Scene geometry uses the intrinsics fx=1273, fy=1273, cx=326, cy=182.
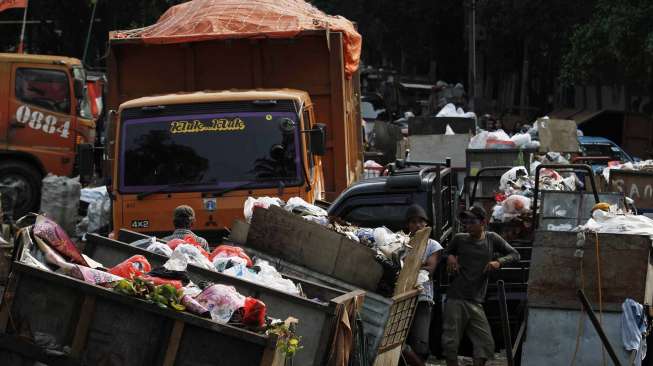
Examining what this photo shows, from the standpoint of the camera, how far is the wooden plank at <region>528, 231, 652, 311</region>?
9.66m

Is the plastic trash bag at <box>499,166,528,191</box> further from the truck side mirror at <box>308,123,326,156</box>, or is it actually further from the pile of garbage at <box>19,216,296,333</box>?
the pile of garbage at <box>19,216,296,333</box>

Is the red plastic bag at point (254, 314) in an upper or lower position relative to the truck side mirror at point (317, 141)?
lower

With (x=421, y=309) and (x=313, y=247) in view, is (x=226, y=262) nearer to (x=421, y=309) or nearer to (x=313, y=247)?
(x=313, y=247)

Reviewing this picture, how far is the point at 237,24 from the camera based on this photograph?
47.3ft

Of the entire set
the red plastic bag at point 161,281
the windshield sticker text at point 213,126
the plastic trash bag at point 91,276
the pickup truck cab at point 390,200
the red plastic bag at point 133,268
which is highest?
the windshield sticker text at point 213,126

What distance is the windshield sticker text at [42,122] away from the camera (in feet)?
67.9

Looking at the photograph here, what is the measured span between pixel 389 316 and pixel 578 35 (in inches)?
947

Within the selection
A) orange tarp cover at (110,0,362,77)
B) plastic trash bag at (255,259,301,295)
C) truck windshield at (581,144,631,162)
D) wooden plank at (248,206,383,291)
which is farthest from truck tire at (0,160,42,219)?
plastic trash bag at (255,259,301,295)

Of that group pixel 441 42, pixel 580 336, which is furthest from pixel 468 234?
pixel 441 42

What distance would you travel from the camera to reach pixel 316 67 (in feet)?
46.9

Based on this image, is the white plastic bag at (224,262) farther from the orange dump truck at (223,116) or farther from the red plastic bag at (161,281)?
the orange dump truck at (223,116)

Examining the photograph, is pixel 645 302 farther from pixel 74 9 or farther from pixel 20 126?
pixel 74 9

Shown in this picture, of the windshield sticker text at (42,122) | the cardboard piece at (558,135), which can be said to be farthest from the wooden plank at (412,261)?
the cardboard piece at (558,135)

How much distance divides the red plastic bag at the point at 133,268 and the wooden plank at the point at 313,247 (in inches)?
60.6
